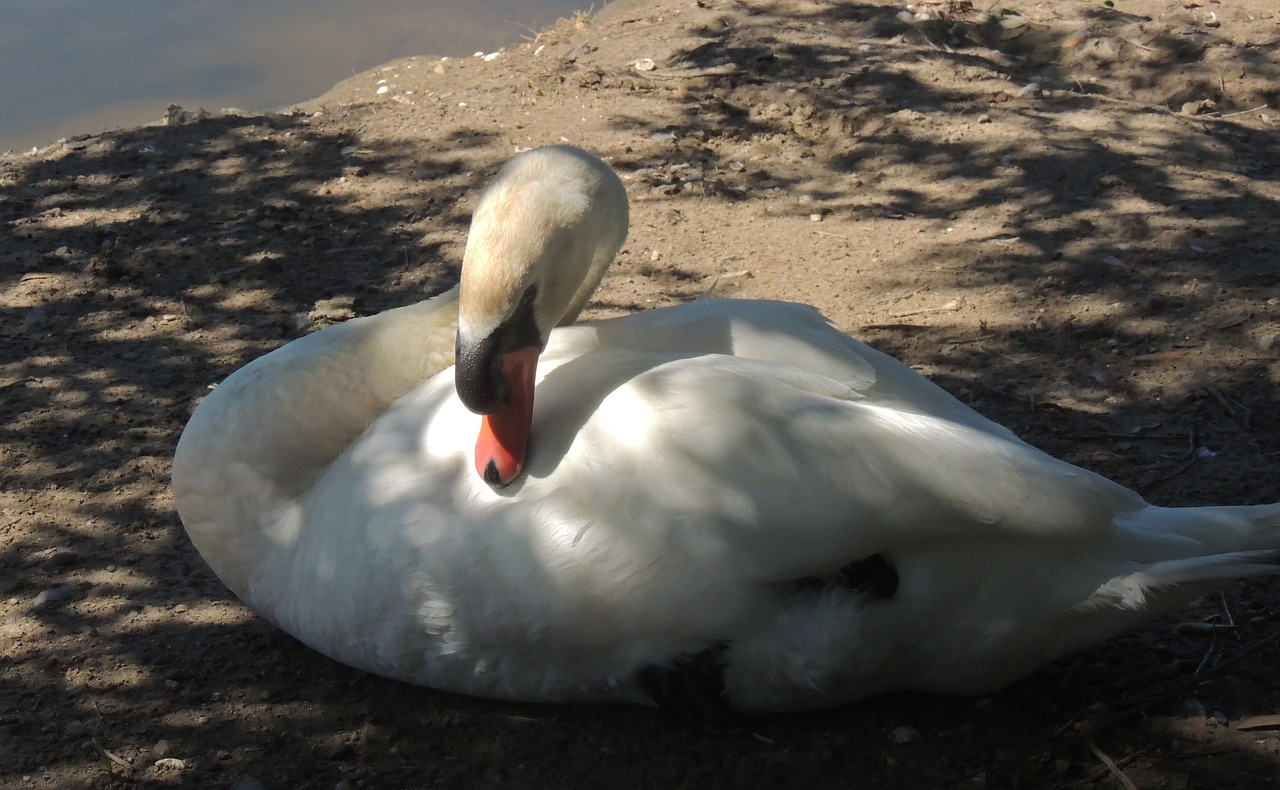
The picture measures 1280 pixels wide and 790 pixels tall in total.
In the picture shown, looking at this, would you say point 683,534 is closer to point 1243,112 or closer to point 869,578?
point 869,578

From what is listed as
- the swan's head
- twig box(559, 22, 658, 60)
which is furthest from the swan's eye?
A: twig box(559, 22, 658, 60)

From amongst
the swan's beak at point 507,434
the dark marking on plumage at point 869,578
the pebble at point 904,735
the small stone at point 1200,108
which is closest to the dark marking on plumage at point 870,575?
the dark marking on plumage at point 869,578

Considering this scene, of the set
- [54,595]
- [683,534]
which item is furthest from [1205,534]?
[54,595]

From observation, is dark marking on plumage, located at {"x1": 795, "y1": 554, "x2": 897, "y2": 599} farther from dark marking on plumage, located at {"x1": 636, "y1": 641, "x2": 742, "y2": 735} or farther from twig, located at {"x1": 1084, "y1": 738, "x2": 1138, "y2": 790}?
twig, located at {"x1": 1084, "y1": 738, "x2": 1138, "y2": 790}

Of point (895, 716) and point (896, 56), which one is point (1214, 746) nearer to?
point (895, 716)

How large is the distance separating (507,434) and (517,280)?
1.14 feet

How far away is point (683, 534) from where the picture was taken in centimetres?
253

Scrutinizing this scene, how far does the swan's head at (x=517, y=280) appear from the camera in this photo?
263 cm

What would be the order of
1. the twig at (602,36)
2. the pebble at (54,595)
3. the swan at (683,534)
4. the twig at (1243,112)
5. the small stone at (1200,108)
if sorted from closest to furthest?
the swan at (683,534), the pebble at (54,595), the twig at (1243,112), the small stone at (1200,108), the twig at (602,36)

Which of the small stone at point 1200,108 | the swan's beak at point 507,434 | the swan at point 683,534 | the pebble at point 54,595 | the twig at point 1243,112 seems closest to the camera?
the swan at point 683,534

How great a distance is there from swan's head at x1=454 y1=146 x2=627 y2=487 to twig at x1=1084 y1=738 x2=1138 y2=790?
4.62ft

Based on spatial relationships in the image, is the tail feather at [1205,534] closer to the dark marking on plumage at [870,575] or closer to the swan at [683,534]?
the swan at [683,534]

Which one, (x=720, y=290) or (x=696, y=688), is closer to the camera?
→ (x=696, y=688)

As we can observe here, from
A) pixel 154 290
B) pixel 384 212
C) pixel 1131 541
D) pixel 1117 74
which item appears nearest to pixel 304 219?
pixel 384 212
